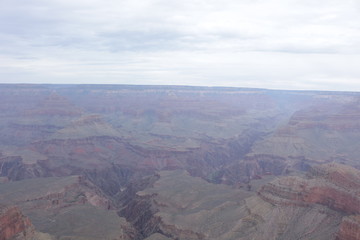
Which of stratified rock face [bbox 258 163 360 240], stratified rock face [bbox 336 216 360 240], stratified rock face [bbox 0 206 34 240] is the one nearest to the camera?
stratified rock face [bbox 336 216 360 240]

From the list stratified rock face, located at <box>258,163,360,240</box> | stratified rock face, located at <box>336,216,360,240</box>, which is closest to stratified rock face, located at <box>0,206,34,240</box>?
stratified rock face, located at <box>258,163,360,240</box>

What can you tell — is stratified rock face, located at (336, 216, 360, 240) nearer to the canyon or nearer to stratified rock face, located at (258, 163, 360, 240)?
the canyon

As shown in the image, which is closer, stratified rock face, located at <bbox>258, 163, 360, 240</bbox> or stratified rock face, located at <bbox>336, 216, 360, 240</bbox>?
stratified rock face, located at <bbox>336, 216, 360, 240</bbox>

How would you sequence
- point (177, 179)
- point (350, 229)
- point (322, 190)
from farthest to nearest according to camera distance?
point (177, 179), point (322, 190), point (350, 229)

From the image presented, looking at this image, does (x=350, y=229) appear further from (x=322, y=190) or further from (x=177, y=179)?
(x=177, y=179)

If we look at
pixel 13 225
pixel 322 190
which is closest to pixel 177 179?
pixel 322 190

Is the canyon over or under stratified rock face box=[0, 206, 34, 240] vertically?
under
